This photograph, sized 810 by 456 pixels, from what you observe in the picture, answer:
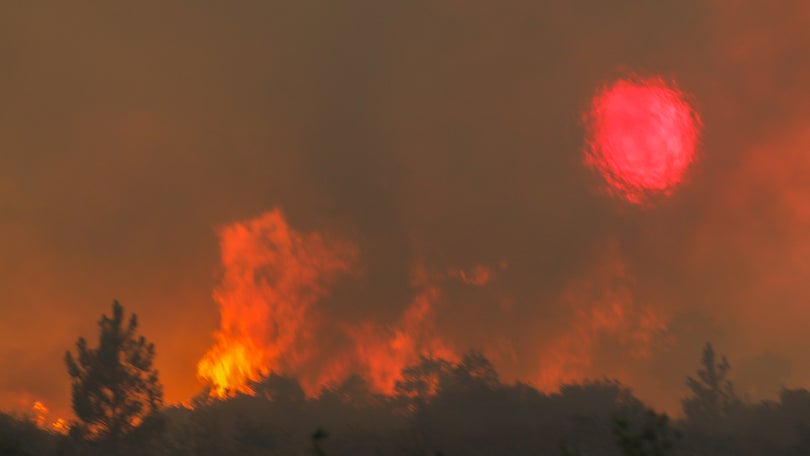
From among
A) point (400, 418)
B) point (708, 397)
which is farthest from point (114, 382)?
point (708, 397)

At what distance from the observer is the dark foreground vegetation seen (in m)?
34.3

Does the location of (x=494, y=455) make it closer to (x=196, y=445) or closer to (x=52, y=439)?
(x=196, y=445)

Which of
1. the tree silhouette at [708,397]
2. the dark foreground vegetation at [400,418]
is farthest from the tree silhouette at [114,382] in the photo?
the tree silhouette at [708,397]

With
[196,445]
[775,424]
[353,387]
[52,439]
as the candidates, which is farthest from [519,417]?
[52,439]

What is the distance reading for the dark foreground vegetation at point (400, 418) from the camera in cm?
3428

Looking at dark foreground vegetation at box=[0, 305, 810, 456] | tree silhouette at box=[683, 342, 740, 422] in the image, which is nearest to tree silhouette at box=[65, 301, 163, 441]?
dark foreground vegetation at box=[0, 305, 810, 456]

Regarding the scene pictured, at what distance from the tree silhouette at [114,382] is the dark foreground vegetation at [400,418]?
6 centimetres

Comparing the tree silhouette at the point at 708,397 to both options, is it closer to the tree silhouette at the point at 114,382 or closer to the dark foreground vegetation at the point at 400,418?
the dark foreground vegetation at the point at 400,418

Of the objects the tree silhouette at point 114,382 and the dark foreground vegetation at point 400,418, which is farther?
the tree silhouette at point 114,382

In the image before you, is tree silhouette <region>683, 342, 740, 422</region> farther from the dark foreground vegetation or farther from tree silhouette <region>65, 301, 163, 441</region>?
tree silhouette <region>65, 301, 163, 441</region>

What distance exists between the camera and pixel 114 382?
44281mm

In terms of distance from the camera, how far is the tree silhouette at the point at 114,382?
42.5 m

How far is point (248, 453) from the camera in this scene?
3378cm

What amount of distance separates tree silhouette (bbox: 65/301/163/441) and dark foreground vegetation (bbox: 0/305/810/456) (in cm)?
6
